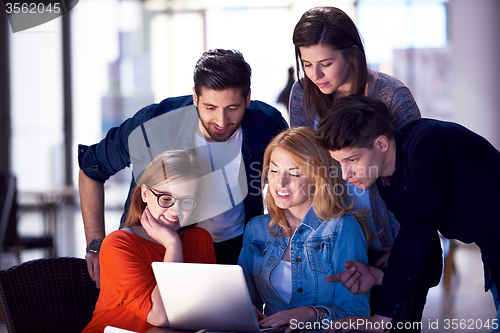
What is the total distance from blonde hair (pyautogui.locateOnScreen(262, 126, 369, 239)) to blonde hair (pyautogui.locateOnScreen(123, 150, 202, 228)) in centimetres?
28

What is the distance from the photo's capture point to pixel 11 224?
3.59m

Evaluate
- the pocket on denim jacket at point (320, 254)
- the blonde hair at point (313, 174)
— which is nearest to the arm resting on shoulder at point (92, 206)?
the blonde hair at point (313, 174)

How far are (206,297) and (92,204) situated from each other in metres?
0.90

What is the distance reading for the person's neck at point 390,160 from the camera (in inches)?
56.1

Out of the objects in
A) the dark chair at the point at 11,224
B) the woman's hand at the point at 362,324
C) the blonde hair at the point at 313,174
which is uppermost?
the blonde hair at the point at 313,174

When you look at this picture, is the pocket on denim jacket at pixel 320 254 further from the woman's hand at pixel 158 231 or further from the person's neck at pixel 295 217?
the woman's hand at pixel 158 231

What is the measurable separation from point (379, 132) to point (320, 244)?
1.38 feet

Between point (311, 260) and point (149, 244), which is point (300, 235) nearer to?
point (311, 260)

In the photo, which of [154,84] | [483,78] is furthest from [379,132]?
[154,84]

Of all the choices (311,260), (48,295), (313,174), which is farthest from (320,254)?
(48,295)

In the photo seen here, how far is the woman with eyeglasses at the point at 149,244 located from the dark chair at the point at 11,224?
236 centimetres

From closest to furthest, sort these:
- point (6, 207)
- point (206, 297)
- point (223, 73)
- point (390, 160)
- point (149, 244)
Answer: point (206, 297), point (390, 160), point (149, 244), point (223, 73), point (6, 207)

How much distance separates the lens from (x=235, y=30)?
20.2ft

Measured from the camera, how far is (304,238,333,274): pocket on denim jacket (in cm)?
153
